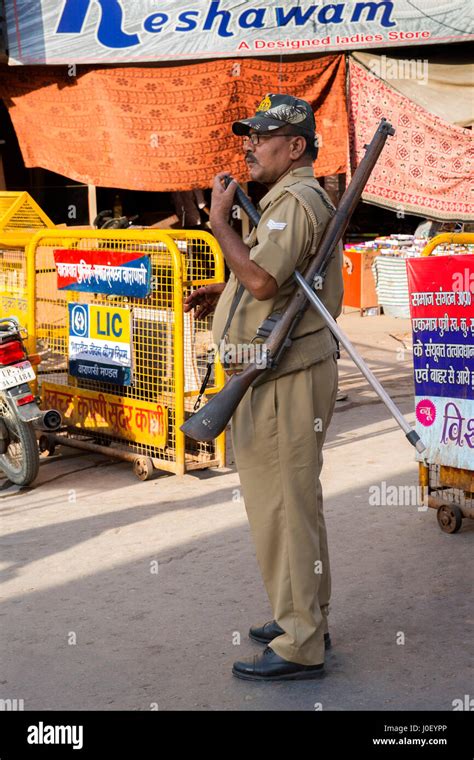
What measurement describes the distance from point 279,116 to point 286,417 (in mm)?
1055

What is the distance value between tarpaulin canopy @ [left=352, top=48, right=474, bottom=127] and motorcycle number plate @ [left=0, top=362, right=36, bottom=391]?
7.17 meters

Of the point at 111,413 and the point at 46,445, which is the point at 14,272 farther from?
the point at 111,413

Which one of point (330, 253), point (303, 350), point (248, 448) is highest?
point (330, 253)

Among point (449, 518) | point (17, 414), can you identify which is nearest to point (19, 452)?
point (17, 414)

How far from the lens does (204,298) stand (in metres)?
4.19

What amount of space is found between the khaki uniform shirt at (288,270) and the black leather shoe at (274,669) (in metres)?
1.04

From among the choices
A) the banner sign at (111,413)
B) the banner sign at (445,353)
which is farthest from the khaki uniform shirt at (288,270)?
the banner sign at (111,413)

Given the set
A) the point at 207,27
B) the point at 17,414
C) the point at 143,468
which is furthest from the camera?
the point at 207,27

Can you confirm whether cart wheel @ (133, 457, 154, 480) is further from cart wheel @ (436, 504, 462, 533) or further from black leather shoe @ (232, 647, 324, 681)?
black leather shoe @ (232, 647, 324, 681)

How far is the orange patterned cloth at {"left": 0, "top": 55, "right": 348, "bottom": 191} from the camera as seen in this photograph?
11.6m

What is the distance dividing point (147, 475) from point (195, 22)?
6.66 m

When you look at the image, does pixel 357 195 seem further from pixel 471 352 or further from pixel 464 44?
pixel 464 44

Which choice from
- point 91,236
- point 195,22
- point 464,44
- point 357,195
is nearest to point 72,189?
point 195,22

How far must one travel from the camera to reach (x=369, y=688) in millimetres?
3666
